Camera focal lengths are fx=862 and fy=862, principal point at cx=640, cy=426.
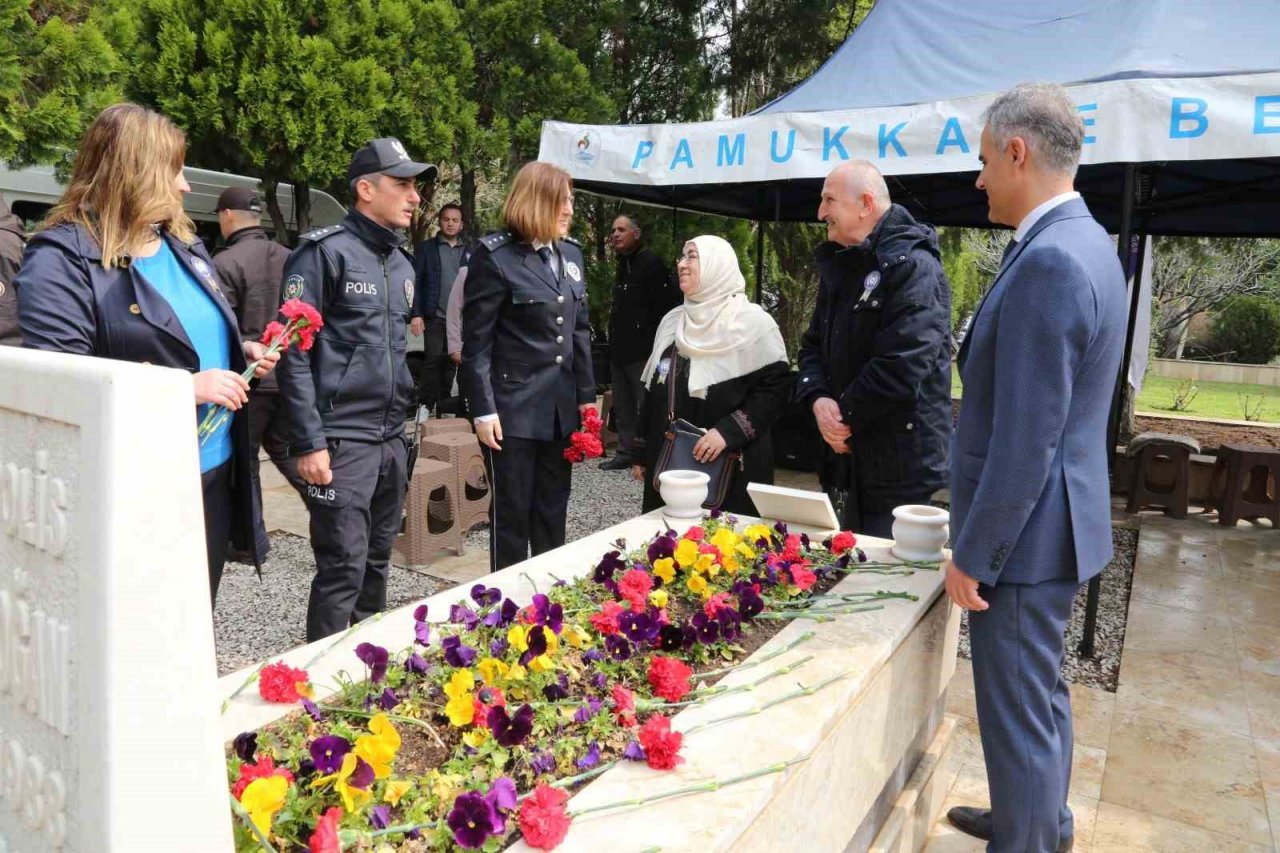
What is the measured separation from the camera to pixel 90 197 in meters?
2.03

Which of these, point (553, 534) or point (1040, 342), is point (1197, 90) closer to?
point (1040, 342)

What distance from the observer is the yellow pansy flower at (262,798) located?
1063 mm

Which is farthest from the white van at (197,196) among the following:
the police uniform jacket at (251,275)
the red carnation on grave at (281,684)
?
the red carnation on grave at (281,684)

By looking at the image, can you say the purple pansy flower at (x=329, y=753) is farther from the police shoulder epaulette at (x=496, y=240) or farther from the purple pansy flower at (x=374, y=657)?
the police shoulder epaulette at (x=496, y=240)

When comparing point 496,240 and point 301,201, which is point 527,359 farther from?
point 301,201

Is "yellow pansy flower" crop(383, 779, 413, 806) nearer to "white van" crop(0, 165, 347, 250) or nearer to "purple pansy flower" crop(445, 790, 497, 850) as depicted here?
"purple pansy flower" crop(445, 790, 497, 850)

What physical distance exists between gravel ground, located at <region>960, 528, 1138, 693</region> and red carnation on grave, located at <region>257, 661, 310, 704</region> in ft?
8.25

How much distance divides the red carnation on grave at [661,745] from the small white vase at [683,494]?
1.43 meters

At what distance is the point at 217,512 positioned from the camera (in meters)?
2.32

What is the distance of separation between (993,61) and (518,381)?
3.56m

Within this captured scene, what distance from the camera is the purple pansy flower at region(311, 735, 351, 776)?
47.4 inches

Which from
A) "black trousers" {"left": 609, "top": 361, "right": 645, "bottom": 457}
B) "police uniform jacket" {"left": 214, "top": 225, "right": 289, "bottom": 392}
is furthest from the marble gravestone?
"black trousers" {"left": 609, "top": 361, "right": 645, "bottom": 457}

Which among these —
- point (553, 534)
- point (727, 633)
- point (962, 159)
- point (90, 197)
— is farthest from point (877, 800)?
point (962, 159)

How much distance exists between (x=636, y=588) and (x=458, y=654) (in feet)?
1.61
